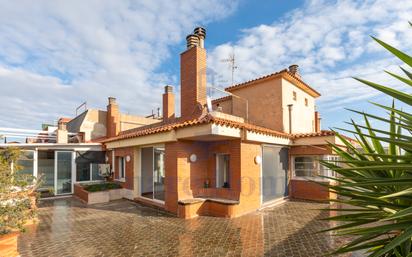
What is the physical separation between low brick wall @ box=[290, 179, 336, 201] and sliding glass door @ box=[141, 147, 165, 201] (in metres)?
8.57

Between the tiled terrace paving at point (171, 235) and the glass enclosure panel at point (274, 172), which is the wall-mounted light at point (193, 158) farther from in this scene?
the glass enclosure panel at point (274, 172)

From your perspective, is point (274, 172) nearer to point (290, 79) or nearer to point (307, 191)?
point (307, 191)

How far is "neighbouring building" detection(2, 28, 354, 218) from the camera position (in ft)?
37.2

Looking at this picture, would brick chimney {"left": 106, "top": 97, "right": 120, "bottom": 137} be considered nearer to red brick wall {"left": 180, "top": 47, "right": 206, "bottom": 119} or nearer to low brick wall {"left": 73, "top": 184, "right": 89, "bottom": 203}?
low brick wall {"left": 73, "top": 184, "right": 89, "bottom": 203}

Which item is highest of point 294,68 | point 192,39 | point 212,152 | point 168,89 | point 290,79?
point 192,39

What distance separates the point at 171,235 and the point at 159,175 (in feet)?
22.5

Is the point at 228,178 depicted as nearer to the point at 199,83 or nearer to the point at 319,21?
the point at 199,83

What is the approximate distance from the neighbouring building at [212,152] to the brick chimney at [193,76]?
0.06 meters

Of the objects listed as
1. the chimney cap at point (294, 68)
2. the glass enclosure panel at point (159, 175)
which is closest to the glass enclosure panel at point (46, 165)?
the glass enclosure panel at point (159, 175)

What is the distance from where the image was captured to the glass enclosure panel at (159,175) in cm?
1404

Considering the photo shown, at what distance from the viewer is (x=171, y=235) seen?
851 centimetres

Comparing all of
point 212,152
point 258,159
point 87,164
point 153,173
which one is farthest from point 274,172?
point 87,164

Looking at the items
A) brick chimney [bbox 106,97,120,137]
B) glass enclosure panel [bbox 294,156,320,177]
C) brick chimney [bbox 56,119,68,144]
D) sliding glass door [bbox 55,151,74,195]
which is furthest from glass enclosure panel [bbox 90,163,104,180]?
glass enclosure panel [bbox 294,156,320,177]

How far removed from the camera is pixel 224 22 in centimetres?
1448
